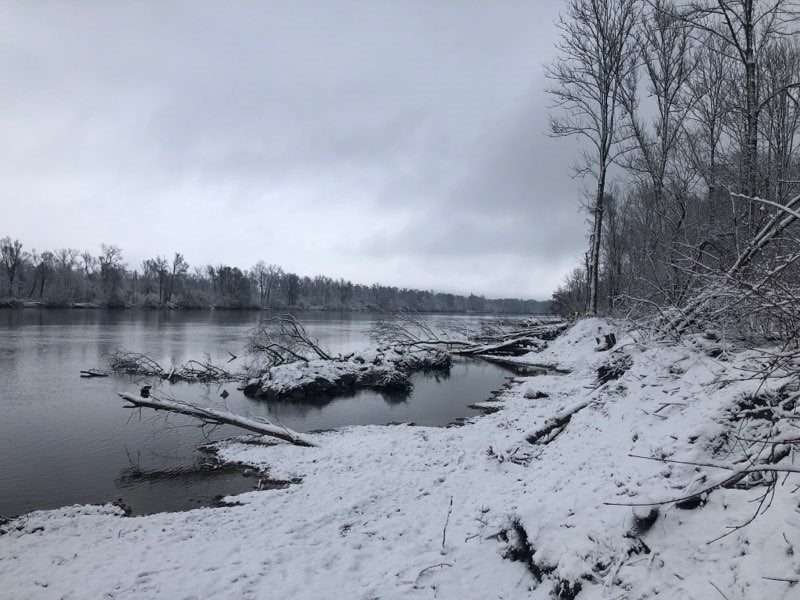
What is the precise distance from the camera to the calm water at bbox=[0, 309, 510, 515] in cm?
880

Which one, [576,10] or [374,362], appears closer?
[576,10]

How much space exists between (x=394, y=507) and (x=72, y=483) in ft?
22.5

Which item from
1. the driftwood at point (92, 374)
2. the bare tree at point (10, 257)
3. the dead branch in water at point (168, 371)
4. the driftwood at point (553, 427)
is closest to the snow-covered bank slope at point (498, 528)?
the driftwood at point (553, 427)

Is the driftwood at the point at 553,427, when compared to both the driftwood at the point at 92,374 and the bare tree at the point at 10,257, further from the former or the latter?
the bare tree at the point at 10,257

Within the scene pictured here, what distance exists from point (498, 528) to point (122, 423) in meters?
12.2

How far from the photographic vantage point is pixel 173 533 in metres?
6.54

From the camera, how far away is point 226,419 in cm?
1169

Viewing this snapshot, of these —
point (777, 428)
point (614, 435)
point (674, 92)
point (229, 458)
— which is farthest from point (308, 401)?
point (674, 92)

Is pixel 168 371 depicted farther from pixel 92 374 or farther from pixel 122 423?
pixel 122 423

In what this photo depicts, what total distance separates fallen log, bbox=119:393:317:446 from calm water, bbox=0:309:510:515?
0.78m

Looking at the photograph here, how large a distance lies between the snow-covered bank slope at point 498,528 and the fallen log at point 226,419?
2.18 m

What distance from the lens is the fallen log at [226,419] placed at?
1124 cm

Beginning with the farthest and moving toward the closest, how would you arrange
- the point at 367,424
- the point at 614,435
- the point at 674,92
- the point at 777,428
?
1. the point at 674,92
2. the point at 367,424
3. the point at 614,435
4. the point at 777,428

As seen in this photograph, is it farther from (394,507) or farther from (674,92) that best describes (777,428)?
(674,92)
